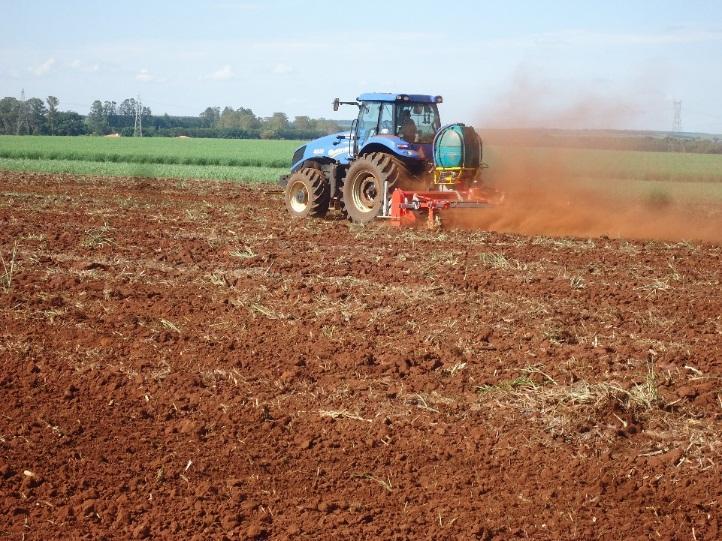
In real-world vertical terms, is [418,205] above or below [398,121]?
below

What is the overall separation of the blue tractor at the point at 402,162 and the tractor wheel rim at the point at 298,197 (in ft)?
1.87

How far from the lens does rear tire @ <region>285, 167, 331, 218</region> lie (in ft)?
56.7

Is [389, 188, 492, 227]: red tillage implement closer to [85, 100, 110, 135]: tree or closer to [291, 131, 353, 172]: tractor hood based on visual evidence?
[291, 131, 353, 172]: tractor hood

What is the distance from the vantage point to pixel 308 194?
17453mm

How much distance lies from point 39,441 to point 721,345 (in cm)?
530

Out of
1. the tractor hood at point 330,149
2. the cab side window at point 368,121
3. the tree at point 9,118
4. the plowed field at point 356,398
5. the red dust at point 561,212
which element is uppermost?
the tree at point 9,118

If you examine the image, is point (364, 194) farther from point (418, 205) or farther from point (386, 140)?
point (418, 205)

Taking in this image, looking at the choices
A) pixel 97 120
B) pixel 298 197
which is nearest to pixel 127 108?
pixel 97 120

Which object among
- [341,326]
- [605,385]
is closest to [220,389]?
[341,326]

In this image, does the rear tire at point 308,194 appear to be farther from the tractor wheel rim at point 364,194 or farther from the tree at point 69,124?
the tree at point 69,124

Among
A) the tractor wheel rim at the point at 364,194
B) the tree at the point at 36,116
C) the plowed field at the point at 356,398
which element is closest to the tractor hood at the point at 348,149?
the tractor wheel rim at the point at 364,194

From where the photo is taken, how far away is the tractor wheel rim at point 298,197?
1780cm

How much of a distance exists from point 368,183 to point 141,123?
7771 cm

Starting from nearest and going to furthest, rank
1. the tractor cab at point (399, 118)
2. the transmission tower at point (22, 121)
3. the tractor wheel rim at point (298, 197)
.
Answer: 1. the tractor cab at point (399, 118)
2. the tractor wheel rim at point (298, 197)
3. the transmission tower at point (22, 121)
